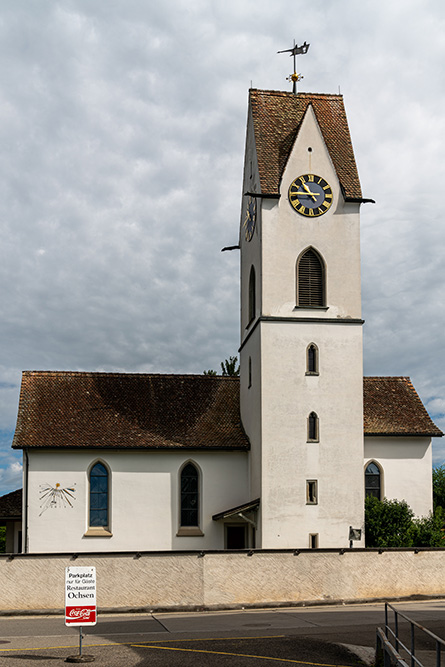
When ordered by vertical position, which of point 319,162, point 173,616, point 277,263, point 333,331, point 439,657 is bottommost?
point 173,616

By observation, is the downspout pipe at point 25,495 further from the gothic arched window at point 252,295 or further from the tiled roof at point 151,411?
→ the gothic arched window at point 252,295

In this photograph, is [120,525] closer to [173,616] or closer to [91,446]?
[91,446]

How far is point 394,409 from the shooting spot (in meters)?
39.8

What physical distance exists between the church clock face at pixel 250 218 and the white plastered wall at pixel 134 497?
1016cm

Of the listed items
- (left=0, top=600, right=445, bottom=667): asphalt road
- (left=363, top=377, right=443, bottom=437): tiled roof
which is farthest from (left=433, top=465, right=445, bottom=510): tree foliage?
(left=0, top=600, right=445, bottom=667): asphalt road

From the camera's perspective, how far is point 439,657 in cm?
1137

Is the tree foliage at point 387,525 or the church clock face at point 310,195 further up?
the church clock face at point 310,195

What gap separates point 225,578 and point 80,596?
978 centimetres

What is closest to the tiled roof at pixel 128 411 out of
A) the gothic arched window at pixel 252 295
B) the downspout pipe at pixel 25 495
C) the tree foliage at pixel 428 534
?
the downspout pipe at pixel 25 495

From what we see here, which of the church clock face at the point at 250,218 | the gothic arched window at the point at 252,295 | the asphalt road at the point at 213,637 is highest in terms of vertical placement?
the church clock face at the point at 250,218

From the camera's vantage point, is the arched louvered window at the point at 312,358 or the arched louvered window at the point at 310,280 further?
the arched louvered window at the point at 310,280

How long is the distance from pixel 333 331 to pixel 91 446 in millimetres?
11360

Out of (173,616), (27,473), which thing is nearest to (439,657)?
(173,616)

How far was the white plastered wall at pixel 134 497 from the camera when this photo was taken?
35375 mm
